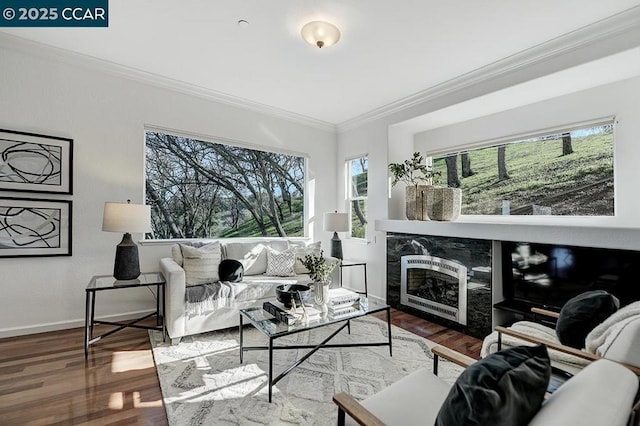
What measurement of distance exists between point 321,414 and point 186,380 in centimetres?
107

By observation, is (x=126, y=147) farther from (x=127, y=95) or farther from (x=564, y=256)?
(x=564, y=256)

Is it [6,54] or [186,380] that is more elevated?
[6,54]

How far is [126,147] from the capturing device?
3.40 m

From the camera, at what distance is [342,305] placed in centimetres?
255

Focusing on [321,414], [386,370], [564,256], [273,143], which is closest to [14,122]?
[273,143]

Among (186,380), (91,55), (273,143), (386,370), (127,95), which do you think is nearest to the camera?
(186,380)

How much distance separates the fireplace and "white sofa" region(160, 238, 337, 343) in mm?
986

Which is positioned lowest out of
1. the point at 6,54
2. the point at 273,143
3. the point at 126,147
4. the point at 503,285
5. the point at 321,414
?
the point at 321,414

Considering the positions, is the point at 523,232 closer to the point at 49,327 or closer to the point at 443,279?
A: the point at 443,279

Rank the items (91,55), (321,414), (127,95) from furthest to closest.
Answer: (127,95) < (91,55) < (321,414)

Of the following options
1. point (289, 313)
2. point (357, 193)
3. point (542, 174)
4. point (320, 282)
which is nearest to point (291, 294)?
point (289, 313)

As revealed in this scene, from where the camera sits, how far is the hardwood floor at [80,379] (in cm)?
183

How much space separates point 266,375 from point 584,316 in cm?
219

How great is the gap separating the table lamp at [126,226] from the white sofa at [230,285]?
0.31 m
